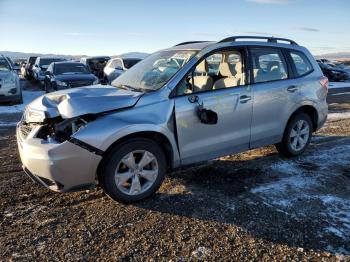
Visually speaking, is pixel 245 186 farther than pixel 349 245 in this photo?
Yes

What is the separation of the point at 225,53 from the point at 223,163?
5.30 ft

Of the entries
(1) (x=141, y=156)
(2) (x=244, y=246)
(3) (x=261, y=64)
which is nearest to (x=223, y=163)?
(3) (x=261, y=64)

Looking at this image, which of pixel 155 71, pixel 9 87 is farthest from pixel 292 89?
pixel 9 87

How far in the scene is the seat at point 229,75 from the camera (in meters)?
5.15

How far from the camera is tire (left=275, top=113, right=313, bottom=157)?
6.05m

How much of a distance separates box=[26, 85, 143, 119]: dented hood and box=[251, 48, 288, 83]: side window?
6.09 feet

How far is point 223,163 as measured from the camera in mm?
5934

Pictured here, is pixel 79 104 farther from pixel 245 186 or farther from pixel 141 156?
pixel 245 186

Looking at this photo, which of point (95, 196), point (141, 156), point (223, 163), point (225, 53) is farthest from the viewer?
point (223, 163)

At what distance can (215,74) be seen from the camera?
18.0ft

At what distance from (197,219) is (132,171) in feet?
2.84

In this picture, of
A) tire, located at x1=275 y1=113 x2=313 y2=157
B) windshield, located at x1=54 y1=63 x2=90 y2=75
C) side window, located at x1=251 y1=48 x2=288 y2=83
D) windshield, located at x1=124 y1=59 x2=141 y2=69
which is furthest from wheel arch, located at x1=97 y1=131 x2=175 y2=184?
windshield, located at x1=124 y1=59 x2=141 y2=69

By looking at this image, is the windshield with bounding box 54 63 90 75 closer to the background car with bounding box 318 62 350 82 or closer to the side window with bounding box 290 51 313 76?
the side window with bounding box 290 51 313 76

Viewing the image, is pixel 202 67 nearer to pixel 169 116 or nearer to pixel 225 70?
pixel 225 70
